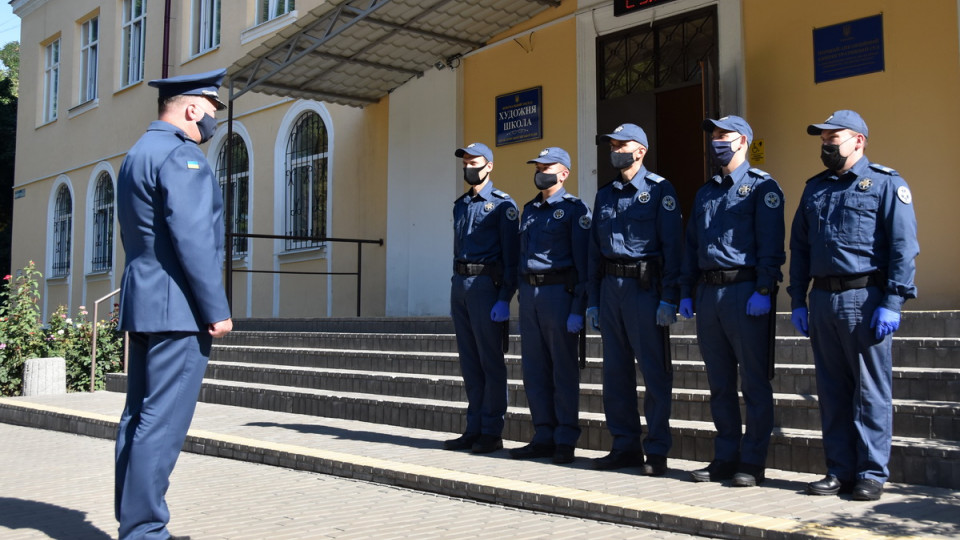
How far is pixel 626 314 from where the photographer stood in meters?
5.84

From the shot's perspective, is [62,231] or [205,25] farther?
[62,231]

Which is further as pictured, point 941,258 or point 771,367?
point 941,258

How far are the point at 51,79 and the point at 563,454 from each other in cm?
2174

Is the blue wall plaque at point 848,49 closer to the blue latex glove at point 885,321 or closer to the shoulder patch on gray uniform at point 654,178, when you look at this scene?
the shoulder patch on gray uniform at point 654,178

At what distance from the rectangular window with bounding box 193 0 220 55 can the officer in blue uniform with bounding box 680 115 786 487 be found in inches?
565

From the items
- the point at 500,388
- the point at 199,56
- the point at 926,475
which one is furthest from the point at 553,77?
the point at 199,56

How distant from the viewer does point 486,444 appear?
671 centimetres

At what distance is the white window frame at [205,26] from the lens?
18.2m

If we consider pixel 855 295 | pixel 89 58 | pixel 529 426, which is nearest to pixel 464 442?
pixel 529 426

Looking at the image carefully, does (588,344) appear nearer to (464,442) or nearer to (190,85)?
(464,442)

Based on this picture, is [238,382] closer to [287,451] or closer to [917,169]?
[287,451]

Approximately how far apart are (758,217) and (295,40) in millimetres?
7376

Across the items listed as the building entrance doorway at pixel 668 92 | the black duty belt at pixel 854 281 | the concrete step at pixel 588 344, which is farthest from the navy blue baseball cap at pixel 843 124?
the building entrance doorway at pixel 668 92

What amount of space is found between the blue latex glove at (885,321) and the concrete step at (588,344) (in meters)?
1.46
